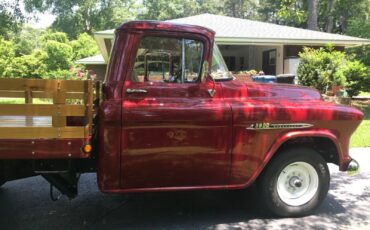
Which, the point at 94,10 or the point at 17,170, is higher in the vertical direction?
the point at 94,10

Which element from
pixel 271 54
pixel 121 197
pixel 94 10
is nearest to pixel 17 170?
pixel 121 197

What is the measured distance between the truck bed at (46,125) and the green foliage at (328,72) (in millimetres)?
13612

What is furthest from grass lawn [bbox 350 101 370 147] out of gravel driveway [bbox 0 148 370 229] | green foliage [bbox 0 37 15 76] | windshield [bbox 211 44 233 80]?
green foliage [bbox 0 37 15 76]

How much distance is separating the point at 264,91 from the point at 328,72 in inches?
483

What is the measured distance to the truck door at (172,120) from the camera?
14.3 feet

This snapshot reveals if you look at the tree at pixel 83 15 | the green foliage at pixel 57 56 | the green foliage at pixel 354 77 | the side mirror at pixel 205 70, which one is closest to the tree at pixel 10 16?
the side mirror at pixel 205 70

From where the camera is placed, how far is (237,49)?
24.6 meters

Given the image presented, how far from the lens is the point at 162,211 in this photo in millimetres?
5211

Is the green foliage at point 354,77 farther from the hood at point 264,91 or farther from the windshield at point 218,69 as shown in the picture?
the windshield at point 218,69

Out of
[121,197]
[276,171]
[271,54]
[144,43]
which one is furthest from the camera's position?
[271,54]

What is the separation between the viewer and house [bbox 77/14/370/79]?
59.3ft

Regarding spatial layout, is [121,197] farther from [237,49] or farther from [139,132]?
[237,49]

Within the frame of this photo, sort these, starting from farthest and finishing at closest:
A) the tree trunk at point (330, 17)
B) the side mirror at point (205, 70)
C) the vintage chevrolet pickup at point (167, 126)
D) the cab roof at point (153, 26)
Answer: the tree trunk at point (330, 17) < the side mirror at point (205, 70) < the cab roof at point (153, 26) < the vintage chevrolet pickup at point (167, 126)

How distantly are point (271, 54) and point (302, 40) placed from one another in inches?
161
